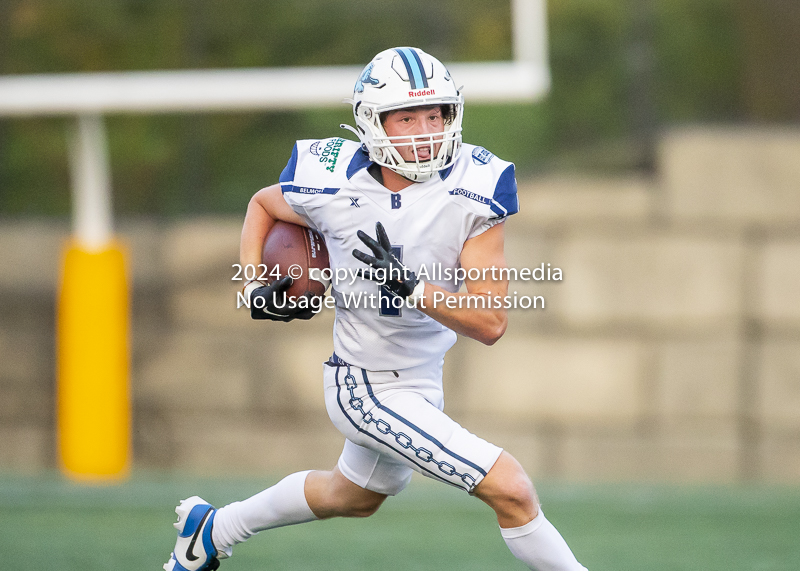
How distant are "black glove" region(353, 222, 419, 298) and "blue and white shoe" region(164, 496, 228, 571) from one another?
1035mm

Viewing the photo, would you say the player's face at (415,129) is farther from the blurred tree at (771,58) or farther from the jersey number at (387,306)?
the blurred tree at (771,58)

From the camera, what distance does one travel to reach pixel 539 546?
2.99 m

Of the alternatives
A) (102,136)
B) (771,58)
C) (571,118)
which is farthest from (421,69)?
(771,58)

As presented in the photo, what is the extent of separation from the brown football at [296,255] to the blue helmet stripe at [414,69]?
23.1 inches

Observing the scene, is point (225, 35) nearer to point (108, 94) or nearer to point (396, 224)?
point (108, 94)

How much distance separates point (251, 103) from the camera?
241 inches

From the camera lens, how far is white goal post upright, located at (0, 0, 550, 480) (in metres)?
6.01

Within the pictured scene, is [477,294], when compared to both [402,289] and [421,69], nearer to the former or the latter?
[402,289]

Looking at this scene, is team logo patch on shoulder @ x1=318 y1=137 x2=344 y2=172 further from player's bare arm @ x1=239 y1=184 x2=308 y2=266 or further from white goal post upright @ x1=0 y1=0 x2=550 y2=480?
white goal post upright @ x1=0 y1=0 x2=550 y2=480

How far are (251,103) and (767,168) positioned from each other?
3159mm

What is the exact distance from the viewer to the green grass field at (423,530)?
4273mm

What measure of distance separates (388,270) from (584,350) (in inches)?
161

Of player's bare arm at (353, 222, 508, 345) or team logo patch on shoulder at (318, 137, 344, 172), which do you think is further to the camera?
team logo patch on shoulder at (318, 137, 344, 172)

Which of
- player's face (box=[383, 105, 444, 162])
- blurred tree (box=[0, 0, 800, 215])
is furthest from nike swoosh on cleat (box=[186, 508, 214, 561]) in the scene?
blurred tree (box=[0, 0, 800, 215])
